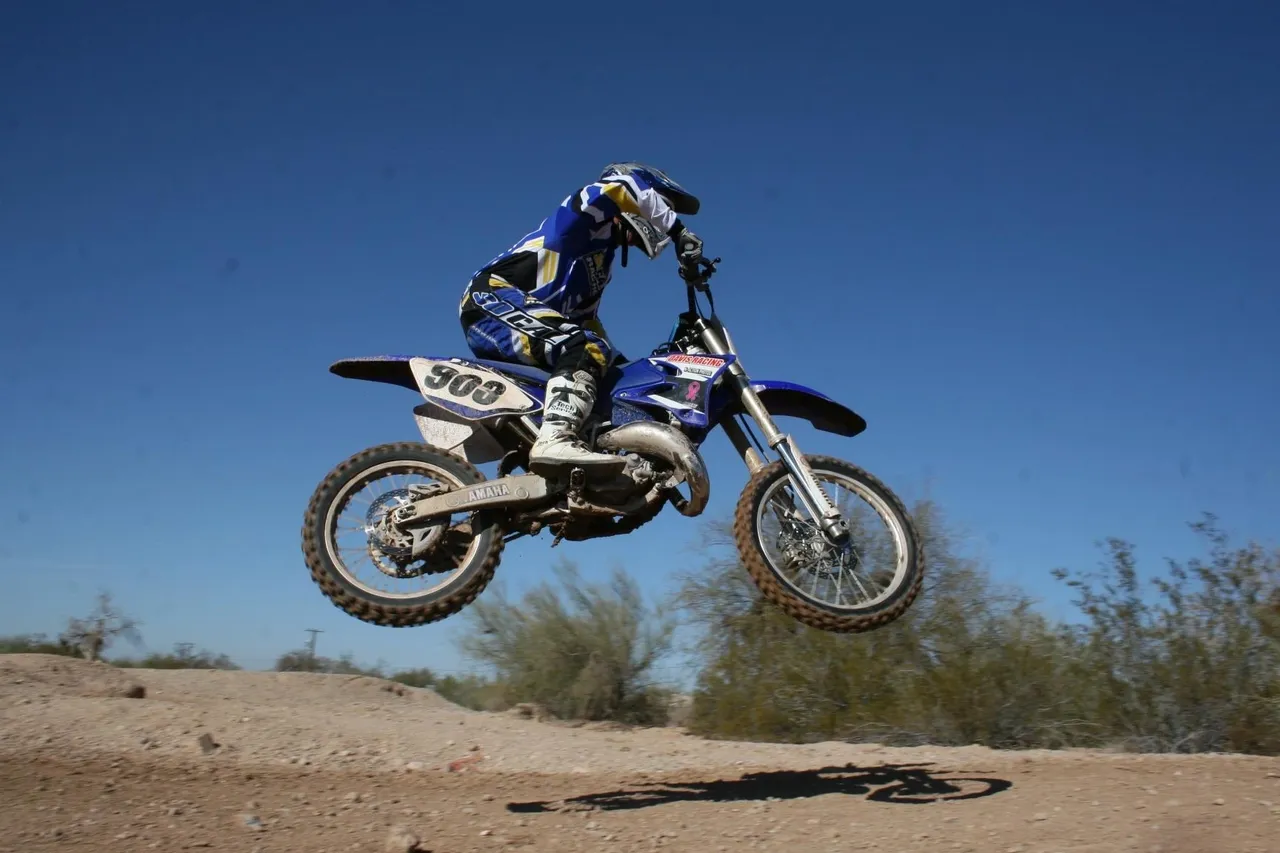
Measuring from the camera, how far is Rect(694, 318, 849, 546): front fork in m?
6.07

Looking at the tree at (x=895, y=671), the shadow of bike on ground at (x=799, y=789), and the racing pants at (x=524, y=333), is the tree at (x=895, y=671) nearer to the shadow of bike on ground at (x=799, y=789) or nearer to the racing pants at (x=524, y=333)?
the shadow of bike on ground at (x=799, y=789)

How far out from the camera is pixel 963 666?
1213cm

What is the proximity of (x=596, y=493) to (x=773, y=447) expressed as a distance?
3.69ft

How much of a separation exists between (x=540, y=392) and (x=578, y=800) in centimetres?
314

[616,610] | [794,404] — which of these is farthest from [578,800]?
[616,610]

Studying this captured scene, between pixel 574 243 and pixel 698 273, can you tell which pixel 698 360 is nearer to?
pixel 698 273

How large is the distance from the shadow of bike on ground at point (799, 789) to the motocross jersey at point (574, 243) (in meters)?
3.42

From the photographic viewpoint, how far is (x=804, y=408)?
6.83 meters

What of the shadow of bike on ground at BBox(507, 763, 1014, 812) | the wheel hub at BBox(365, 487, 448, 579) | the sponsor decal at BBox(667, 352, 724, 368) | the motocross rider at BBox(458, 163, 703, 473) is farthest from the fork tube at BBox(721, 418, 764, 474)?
the shadow of bike on ground at BBox(507, 763, 1014, 812)

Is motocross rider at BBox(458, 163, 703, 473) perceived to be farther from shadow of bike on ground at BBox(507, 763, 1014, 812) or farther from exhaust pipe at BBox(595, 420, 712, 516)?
shadow of bike on ground at BBox(507, 763, 1014, 812)

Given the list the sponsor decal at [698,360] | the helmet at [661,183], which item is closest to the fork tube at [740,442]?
the sponsor decal at [698,360]

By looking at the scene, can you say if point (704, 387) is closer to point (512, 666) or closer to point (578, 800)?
point (578, 800)

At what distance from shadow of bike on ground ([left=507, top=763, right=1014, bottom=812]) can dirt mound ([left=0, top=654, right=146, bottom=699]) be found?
7.58m

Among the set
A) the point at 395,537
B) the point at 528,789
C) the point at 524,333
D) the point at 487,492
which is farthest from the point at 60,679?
the point at 524,333
